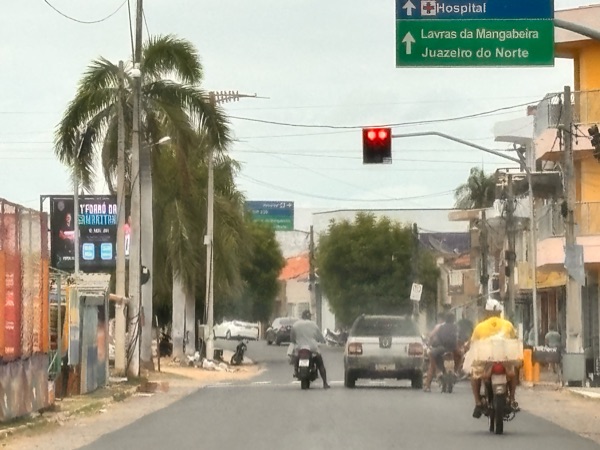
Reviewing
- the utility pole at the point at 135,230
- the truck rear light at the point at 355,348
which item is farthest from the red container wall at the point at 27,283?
the utility pole at the point at 135,230

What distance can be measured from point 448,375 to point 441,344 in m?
1.00

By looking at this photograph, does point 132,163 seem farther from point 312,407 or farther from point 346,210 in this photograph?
point 346,210

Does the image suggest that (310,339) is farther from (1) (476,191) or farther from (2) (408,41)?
(1) (476,191)

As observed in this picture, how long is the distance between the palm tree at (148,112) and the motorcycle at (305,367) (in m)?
7.29

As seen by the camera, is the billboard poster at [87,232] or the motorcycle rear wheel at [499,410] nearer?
the motorcycle rear wheel at [499,410]

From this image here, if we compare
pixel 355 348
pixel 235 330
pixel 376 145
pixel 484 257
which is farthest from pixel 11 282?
pixel 235 330

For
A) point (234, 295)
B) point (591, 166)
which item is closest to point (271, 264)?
point (234, 295)

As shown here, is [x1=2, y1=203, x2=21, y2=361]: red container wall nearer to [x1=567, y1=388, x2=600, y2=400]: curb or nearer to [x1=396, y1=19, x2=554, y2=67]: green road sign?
[x1=396, y1=19, x2=554, y2=67]: green road sign

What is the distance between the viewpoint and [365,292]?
85.2 meters

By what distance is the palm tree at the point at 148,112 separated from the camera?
121 feet

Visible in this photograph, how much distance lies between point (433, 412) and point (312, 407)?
229 cm

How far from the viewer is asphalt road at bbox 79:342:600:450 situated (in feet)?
58.6

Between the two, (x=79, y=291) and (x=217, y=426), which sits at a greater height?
(x=79, y=291)

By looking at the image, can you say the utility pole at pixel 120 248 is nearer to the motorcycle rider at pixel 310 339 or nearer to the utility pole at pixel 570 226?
the motorcycle rider at pixel 310 339
